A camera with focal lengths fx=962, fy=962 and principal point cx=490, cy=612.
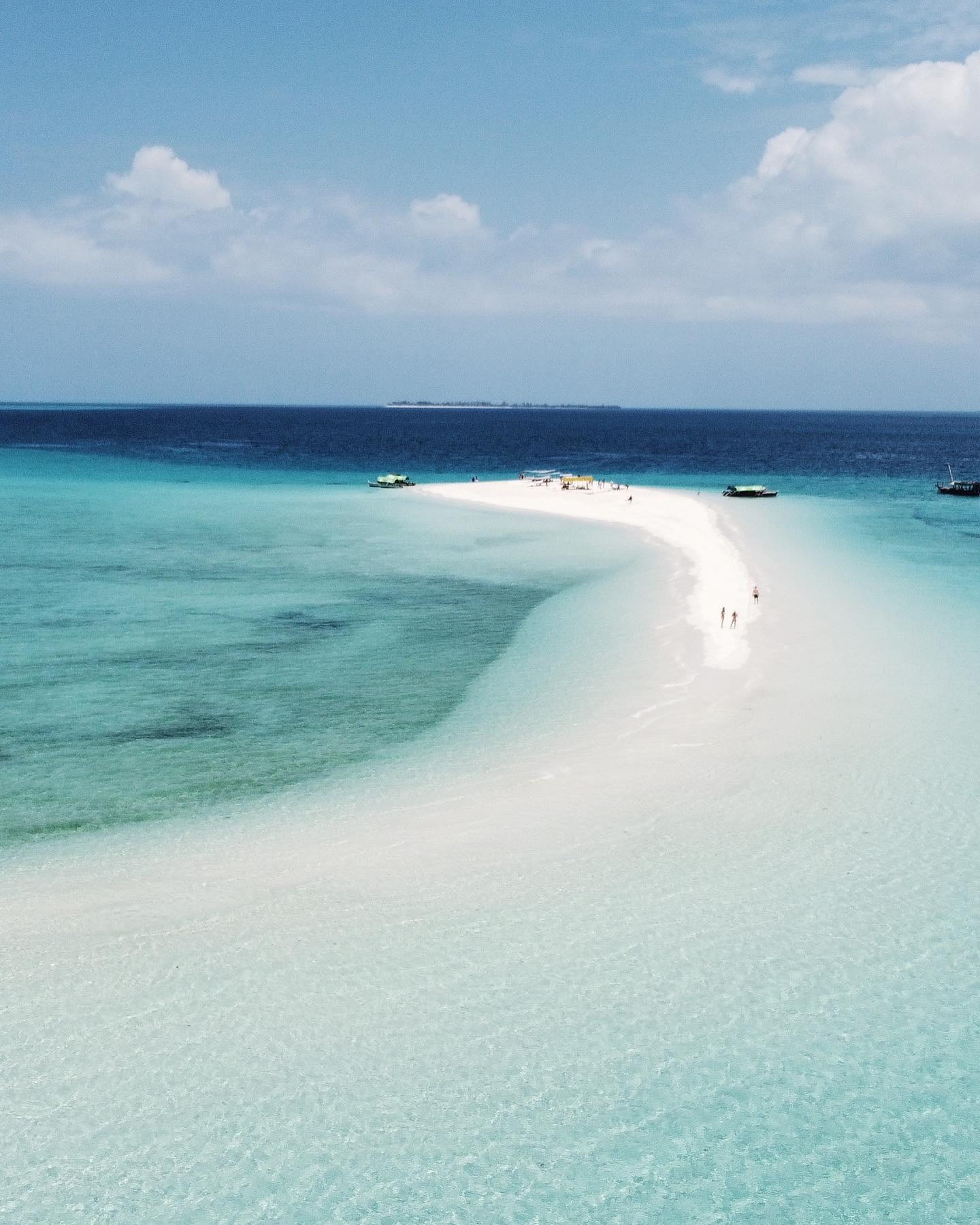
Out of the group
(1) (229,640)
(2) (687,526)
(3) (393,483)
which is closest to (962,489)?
(2) (687,526)

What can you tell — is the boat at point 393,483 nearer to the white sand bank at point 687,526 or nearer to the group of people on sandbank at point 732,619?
the white sand bank at point 687,526

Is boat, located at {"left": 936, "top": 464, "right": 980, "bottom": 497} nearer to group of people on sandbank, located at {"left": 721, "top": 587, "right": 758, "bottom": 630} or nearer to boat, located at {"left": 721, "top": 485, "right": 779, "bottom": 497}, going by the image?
boat, located at {"left": 721, "top": 485, "right": 779, "bottom": 497}

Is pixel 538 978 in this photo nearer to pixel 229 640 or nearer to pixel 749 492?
pixel 229 640

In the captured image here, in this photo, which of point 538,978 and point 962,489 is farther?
point 962,489

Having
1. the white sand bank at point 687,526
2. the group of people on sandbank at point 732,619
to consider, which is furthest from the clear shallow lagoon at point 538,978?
the group of people on sandbank at point 732,619

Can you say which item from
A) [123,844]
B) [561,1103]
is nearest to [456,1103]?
[561,1103]

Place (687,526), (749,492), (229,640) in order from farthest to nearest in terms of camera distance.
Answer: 1. (749,492)
2. (687,526)
3. (229,640)
